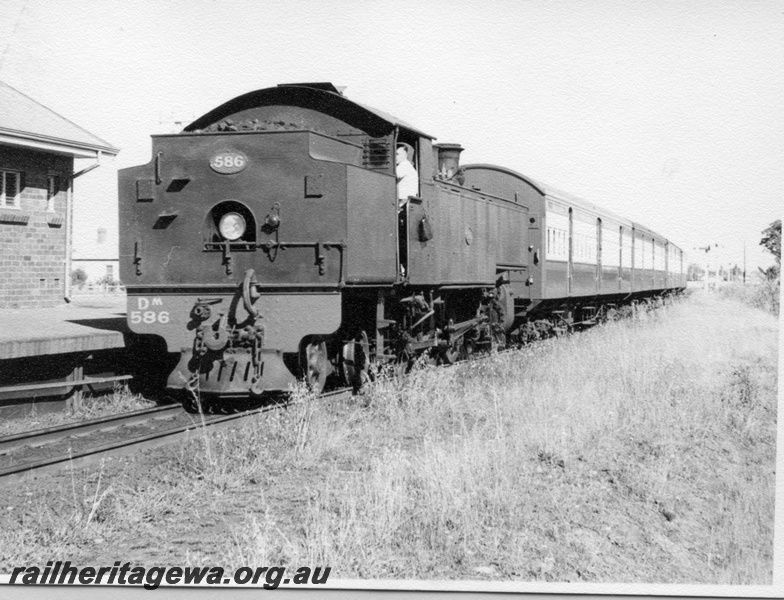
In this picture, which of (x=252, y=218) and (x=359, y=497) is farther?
(x=252, y=218)

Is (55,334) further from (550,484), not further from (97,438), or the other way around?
(550,484)

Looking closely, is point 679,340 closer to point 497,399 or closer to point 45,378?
point 497,399

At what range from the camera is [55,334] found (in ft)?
26.0

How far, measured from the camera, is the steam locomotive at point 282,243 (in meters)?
7.45

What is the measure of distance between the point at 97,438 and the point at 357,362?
292 centimetres

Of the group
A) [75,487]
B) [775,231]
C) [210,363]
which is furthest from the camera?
[210,363]

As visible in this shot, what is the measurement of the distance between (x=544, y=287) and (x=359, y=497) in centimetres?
1053

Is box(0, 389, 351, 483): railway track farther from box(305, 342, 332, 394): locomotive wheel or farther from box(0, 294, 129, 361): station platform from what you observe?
box(0, 294, 129, 361): station platform

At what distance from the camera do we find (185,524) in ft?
15.8

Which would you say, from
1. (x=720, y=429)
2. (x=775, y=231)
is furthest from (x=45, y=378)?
(x=775, y=231)

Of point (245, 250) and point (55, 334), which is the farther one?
point (55, 334)

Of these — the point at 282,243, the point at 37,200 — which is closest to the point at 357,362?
the point at 282,243

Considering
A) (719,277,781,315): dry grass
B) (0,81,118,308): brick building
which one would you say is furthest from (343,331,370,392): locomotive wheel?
(0,81,118,308): brick building

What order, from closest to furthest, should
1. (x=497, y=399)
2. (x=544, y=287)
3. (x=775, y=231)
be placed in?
(x=775, y=231) → (x=497, y=399) → (x=544, y=287)
